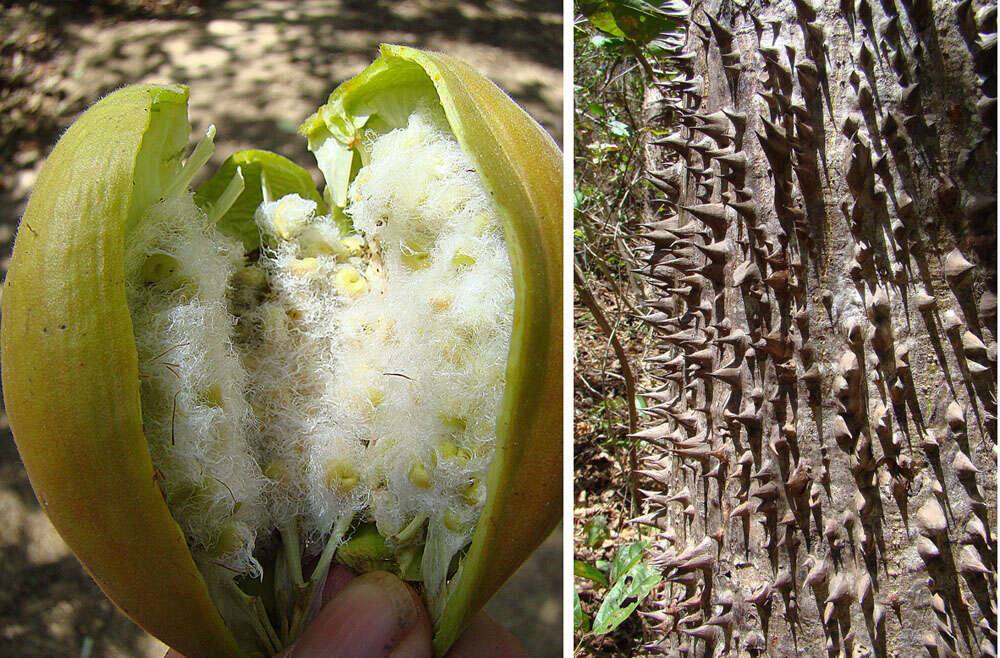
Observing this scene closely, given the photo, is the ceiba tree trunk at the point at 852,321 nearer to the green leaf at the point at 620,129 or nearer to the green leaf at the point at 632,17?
the green leaf at the point at 632,17

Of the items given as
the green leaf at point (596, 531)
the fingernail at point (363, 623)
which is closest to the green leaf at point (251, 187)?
the fingernail at point (363, 623)

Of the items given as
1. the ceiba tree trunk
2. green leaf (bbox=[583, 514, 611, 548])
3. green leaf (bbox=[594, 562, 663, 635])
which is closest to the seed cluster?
the ceiba tree trunk

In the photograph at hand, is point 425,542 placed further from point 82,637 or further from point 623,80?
point 623,80

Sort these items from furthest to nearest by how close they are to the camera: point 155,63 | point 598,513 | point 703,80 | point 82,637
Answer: point 155,63 → point 598,513 → point 82,637 → point 703,80

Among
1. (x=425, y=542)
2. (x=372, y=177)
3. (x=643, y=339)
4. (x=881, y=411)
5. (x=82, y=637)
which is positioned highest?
(x=372, y=177)

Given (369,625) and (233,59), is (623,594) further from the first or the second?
(233,59)

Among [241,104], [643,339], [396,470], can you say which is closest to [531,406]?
[396,470]

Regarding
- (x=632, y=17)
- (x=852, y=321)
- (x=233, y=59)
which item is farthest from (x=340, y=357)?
(x=233, y=59)
